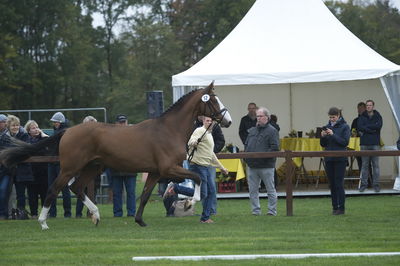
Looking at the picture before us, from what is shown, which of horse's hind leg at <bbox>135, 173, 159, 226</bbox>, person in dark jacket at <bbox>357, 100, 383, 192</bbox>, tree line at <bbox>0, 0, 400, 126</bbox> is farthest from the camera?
tree line at <bbox>0, 0, 400, 126</bbox>

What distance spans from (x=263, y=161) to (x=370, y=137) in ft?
17.6

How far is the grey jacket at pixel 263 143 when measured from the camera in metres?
14.5

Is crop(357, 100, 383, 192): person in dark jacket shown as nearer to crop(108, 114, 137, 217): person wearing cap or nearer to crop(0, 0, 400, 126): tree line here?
crop(108, 114, 137, 217): person wearing cap

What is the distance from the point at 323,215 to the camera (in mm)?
14398

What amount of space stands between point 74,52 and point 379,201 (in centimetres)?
3053

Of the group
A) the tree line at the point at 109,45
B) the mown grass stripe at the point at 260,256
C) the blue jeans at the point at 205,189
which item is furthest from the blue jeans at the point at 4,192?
the tree line at the point at 109,45

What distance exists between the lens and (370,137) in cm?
1911

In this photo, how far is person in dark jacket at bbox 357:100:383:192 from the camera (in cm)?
1897

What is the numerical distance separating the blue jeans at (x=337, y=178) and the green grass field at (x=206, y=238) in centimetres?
38

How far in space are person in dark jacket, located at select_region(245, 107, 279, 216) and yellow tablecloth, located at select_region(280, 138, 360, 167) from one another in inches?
222

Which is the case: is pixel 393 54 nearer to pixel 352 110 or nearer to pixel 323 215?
pixel 352 110

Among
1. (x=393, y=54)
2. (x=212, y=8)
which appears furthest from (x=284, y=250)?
(x=212, y=8)

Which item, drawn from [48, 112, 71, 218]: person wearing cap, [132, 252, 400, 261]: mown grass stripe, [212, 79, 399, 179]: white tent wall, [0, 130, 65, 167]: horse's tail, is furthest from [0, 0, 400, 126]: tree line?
[132, 252, 400, 261]: mown grass stripe

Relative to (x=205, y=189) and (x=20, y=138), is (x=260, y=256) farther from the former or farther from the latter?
(x=20, y=138)
